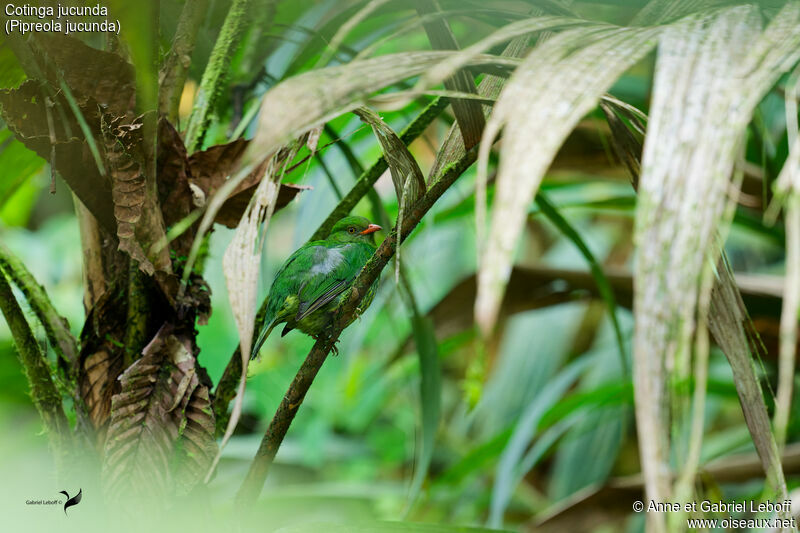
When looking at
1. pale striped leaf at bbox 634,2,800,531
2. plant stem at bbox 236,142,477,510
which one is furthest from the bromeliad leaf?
pale striped leaf at bbox 634,2,800,531

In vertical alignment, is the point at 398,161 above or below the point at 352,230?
above

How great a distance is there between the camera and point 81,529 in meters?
0.74

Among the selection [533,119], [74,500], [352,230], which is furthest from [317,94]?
[352,230]

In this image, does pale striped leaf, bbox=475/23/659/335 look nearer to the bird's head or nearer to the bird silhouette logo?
the bird silhouette logo

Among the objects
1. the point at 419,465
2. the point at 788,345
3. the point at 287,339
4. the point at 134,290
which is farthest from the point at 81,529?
the point at 287,339

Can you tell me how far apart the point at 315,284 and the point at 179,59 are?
0.50 meters

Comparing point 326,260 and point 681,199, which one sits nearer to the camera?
point 681,199

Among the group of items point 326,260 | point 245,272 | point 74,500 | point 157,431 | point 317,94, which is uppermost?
point 317,94

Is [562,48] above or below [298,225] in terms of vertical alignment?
above

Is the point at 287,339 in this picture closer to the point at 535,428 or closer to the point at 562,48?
the point at 535,428

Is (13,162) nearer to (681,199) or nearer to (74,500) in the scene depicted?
(74,500)

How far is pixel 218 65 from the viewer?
2.73ft

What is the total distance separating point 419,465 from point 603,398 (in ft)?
1.79

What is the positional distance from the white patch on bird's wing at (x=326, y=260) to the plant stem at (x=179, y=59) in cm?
45
